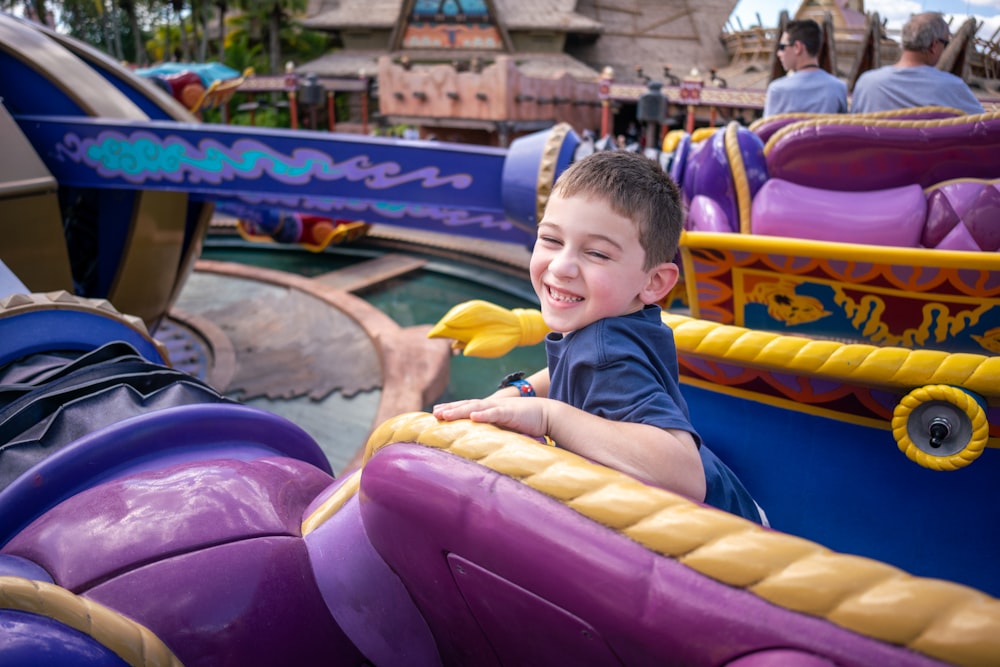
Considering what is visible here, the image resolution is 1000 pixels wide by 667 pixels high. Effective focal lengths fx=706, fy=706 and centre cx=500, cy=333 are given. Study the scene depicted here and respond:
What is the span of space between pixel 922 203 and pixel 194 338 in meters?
3.91

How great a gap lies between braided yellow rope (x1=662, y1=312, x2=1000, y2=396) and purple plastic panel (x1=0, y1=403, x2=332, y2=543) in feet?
2.72

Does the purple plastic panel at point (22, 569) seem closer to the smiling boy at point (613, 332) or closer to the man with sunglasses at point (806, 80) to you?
the smiling boy at point (613, 332)

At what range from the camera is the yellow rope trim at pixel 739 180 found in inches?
103

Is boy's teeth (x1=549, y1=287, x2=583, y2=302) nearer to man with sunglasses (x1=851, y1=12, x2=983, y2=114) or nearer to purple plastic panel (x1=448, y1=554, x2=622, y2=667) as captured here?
purple plastic panel (x1=448, y1=554, x2=622, y2=667)

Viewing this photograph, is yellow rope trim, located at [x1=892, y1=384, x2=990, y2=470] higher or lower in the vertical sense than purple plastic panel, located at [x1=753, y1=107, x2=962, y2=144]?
lower

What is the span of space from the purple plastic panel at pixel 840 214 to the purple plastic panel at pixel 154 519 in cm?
210

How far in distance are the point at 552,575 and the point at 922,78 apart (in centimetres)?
311

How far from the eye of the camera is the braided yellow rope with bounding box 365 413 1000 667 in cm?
48

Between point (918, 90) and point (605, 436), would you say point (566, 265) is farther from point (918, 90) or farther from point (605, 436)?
point (918, 90)

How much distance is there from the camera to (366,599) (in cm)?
84

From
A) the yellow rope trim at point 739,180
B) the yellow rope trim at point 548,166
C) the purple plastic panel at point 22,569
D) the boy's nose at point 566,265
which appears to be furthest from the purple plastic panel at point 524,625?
the yellow rope trim at point 739,180

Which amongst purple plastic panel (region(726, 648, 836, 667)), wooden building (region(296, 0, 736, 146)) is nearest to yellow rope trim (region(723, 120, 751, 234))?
purple plastic panel (region(726, 648, 836, 667))

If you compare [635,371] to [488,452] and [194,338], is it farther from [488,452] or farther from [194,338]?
[194,338]

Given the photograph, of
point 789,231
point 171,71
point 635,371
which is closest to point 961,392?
point 635,371
